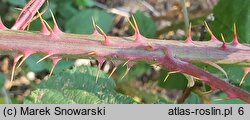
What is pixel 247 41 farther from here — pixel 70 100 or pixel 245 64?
pixel 70 100

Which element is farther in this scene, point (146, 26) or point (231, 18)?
point (146, 26)

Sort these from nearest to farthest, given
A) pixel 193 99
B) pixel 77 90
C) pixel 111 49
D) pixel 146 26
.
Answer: pixel 111 49
pixel 77 90
pixel 193 99
pixel 146 26

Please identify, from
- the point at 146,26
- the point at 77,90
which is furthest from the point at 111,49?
the point at 146,26

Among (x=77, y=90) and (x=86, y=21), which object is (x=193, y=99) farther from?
(x=86, y=21)

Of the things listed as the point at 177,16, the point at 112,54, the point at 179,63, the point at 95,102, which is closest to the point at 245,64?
the point at 179,63

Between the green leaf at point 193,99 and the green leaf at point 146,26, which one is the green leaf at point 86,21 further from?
the green leaf at point 193,99

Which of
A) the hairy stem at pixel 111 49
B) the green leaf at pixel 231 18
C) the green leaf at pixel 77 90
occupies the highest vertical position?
the green leaf at pixel 231 18

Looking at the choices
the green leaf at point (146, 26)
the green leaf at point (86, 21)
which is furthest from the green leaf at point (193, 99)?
the green leaf at point (86, 21)
